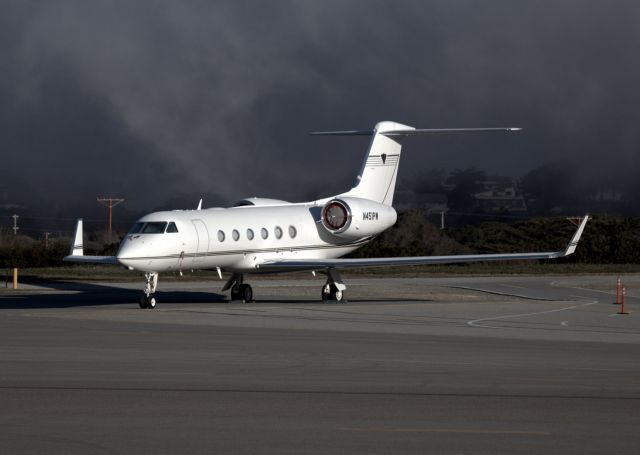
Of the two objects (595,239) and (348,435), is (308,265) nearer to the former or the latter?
(348,435)

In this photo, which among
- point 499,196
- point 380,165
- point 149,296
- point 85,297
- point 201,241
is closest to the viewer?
point 149,296

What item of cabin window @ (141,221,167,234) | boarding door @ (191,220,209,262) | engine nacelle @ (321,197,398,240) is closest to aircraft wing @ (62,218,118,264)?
cabin window @ (141,221,167,234)

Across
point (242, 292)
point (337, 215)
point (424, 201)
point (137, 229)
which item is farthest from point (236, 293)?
point (424, 201)

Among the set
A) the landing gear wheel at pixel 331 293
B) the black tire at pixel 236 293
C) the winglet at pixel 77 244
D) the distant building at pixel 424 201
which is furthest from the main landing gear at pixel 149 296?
the distant building at pixel 424 201

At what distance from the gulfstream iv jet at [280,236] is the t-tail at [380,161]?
34 mm

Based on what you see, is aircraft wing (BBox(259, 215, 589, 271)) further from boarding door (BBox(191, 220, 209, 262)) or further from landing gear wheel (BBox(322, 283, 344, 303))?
boarding door (BBox(191, 220, 209, 262))

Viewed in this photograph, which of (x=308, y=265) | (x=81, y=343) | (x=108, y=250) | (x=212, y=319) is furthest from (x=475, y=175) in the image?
(x=81, y=343)

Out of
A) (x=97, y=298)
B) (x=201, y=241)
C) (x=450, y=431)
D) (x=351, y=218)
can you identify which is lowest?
(x=450, y=431)

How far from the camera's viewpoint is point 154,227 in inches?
1161

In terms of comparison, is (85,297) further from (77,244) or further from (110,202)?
(110,202)

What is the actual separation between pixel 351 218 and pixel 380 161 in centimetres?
355

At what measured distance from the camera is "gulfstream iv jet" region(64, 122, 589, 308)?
2920 cm

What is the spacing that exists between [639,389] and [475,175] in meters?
78.7

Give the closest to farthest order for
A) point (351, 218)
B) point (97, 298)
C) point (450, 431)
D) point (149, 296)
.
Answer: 1. point (450, 431)
2. point (149, 296)
3. point (97, 298)
4. point (351, 218)
